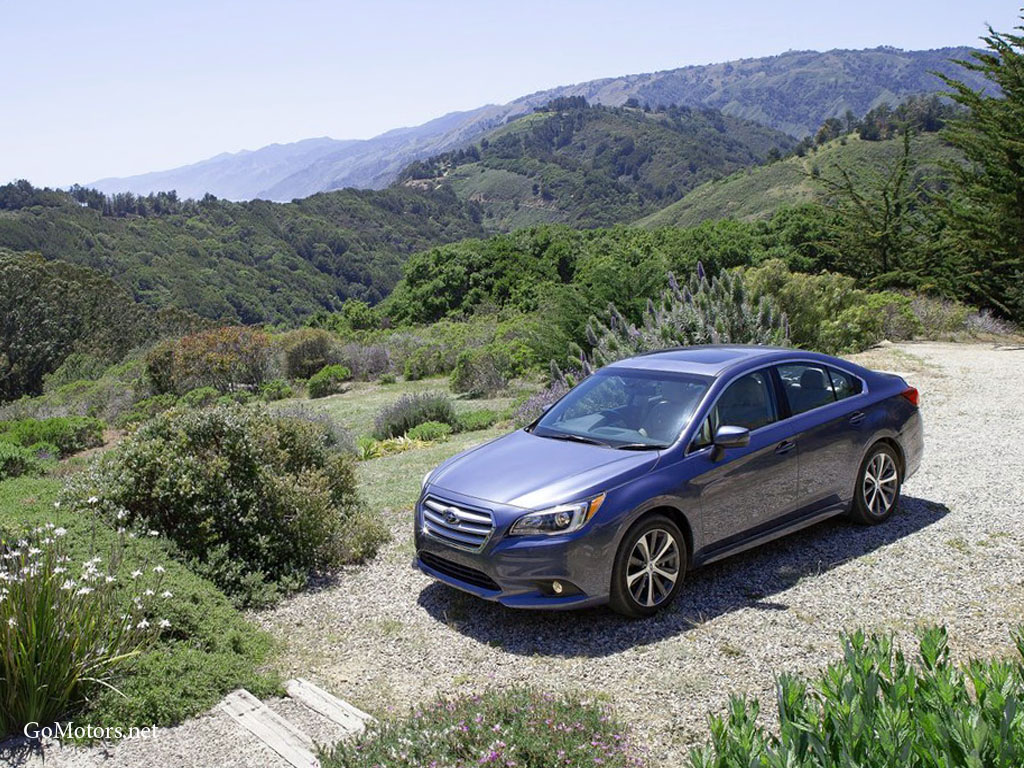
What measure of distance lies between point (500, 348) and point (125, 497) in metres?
14.7

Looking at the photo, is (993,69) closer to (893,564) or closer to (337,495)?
(893,564)

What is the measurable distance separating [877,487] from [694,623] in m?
2.48

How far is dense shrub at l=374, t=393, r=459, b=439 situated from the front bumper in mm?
8977

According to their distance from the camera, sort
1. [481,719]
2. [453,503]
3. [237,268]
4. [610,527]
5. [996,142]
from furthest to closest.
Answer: [237,268] < [996,142] < [453,503] < [610,527] < [481,719]

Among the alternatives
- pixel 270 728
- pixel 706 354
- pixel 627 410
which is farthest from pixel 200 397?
pixel 270 728

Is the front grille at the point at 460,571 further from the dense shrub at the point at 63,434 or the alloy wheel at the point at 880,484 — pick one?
the dense shrub at the point at 63,434

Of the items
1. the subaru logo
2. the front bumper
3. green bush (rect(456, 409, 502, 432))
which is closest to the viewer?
the front bumper

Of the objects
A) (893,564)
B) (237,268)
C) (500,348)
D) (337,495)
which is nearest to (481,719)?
(893,564)

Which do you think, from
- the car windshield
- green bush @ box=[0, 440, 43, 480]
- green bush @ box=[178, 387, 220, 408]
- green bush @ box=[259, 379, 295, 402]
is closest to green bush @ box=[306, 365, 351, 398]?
green bush @ box=[259, 379, 295, 402]

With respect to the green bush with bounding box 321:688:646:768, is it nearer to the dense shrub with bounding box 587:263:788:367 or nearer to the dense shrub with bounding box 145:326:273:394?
the dense shrub with bounding box 587:263:788:367

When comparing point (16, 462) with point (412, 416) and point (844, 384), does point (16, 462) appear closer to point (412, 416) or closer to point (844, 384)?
point (412, 416)

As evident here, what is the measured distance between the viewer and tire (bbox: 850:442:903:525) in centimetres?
688

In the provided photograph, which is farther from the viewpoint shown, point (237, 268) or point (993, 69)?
point (237, 268)

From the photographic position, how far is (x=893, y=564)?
6.23m
